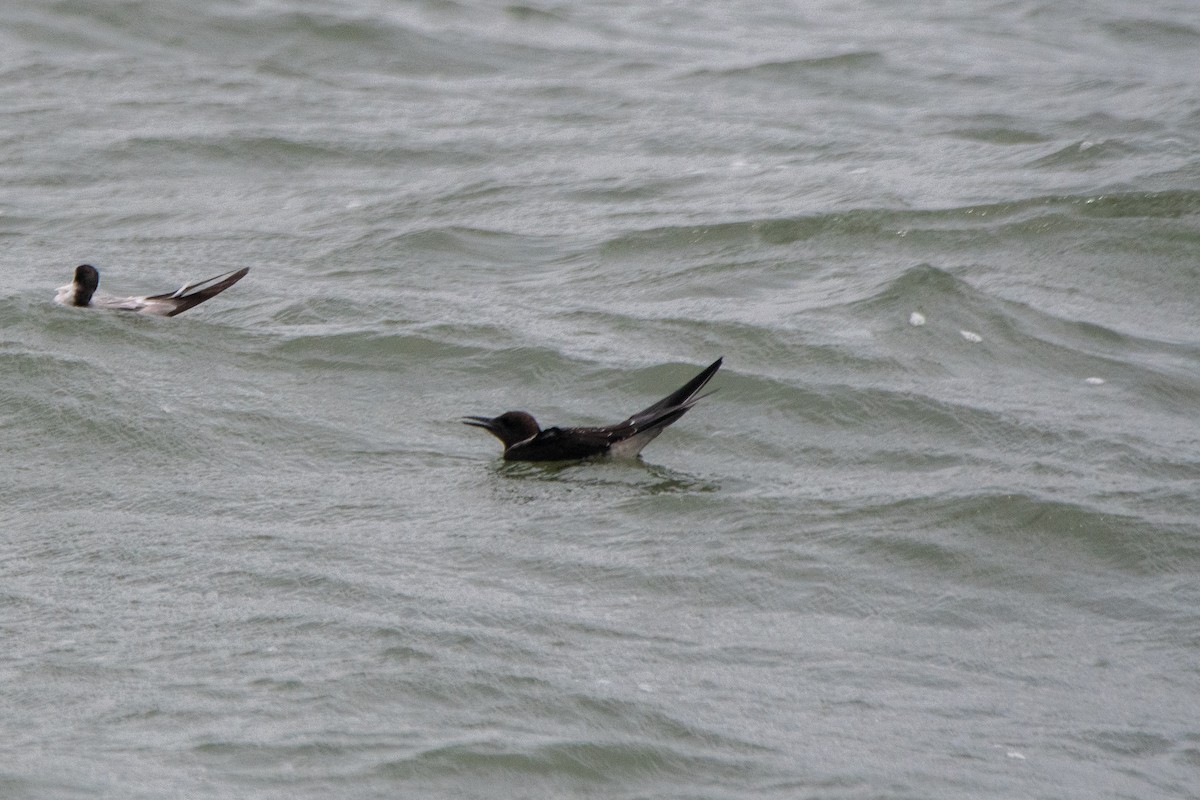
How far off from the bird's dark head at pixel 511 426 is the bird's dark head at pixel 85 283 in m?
2.87

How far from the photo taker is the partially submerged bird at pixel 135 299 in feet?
32.8

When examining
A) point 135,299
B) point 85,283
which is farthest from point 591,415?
point 85,283

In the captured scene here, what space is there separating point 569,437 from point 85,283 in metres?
3.31

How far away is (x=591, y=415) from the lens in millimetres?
9047

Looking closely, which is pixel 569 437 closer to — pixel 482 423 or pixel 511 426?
pixel 511 426

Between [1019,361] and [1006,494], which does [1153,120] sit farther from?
[1006,494]

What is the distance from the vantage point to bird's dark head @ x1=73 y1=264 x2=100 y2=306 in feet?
32.7

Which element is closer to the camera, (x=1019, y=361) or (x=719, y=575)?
(x=719, y=575)

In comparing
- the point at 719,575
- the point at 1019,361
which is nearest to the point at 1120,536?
the point at 719,575

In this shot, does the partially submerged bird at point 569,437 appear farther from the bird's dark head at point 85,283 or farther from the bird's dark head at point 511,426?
the bird's dark head at point 85,283

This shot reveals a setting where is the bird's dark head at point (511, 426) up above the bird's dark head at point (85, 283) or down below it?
below

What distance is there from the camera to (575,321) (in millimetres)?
10289

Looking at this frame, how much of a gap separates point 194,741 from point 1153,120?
11.1m

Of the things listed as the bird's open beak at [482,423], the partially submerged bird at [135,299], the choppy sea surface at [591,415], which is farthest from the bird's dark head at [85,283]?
the bird's open beak at [482,423]
